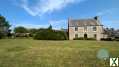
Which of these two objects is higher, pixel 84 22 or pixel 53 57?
pixel 84 22

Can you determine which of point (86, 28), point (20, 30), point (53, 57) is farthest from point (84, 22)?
point (20, 30)

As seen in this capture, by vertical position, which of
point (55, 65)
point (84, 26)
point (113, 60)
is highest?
point (84, 26)

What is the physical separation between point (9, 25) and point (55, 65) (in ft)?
254

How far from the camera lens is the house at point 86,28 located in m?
54.5

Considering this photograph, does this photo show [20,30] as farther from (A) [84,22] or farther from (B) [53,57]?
(B) [53,57]

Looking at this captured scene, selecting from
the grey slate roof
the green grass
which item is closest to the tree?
the grey slate roof

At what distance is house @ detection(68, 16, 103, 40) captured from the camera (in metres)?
54.5

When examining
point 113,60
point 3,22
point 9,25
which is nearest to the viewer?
point 113,60

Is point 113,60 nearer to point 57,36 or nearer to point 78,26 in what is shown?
point 57,36

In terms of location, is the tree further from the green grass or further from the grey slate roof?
the green grass

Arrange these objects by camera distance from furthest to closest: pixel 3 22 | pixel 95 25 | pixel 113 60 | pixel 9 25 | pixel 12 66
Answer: pixel 9 25, pixel 3 22, pixel 95 25, pixel 12 66, pixel 113 60

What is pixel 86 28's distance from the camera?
181 ft

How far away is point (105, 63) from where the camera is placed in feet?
37.0

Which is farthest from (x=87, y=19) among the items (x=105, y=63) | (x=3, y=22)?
(x=105, y=63)
